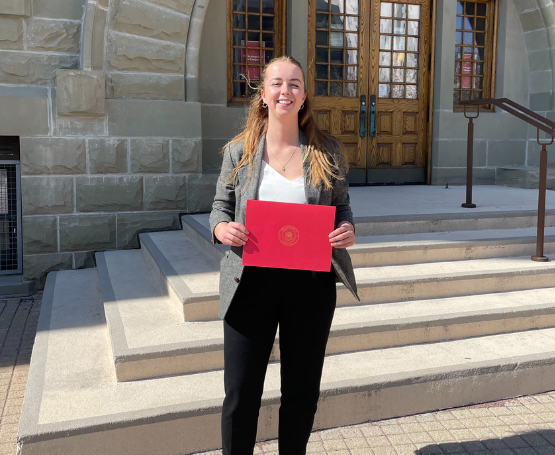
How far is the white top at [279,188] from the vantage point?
2.26 meters

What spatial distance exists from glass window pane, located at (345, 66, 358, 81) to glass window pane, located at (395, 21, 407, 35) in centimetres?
80

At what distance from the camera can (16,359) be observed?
4.05 m

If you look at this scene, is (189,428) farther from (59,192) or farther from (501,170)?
(501,170)

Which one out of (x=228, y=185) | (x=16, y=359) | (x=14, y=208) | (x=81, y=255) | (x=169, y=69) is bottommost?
(x=16, y=359)

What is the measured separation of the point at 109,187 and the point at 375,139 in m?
3.85

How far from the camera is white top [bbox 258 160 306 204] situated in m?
2.26

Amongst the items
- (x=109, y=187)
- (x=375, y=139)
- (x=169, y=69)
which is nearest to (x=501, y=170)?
(x=375, y=139)

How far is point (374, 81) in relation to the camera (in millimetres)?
7898

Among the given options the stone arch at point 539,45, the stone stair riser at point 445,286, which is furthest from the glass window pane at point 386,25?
the stone stair riser at point 445,286

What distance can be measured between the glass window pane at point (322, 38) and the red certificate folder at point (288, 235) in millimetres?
5956

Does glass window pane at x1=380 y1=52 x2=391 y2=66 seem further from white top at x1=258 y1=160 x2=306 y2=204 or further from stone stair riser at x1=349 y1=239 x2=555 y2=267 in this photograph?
white top at x1=258 y1=160 x2=306 y2=204

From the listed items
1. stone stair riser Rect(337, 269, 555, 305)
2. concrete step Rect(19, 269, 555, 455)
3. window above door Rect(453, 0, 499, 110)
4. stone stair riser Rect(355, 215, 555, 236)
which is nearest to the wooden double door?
window above door Rect(453, 0, 499, 110)

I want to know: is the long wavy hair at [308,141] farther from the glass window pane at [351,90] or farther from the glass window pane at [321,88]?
the glass window pane at [351,90]

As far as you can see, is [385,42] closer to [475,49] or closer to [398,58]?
[398,58]
